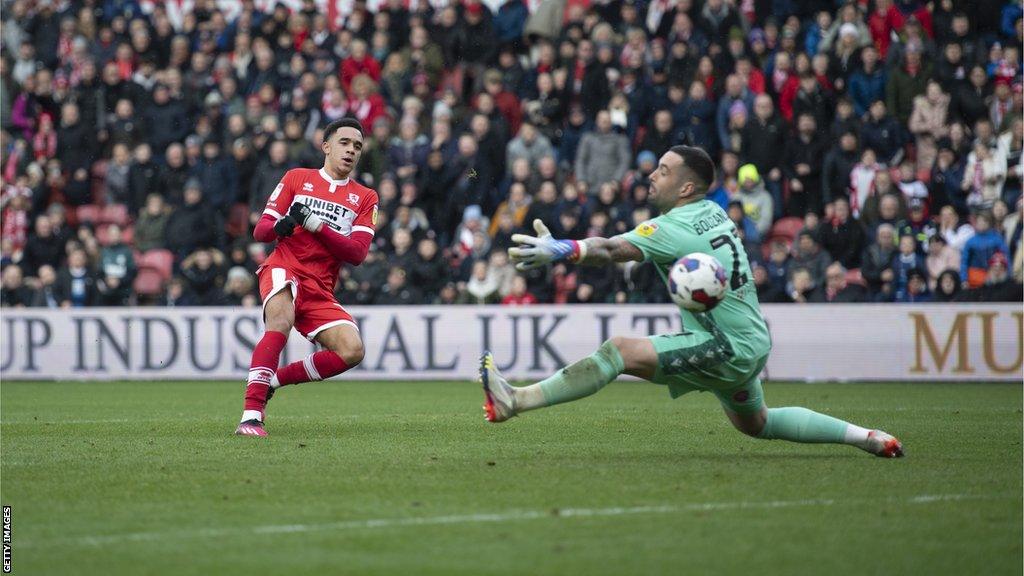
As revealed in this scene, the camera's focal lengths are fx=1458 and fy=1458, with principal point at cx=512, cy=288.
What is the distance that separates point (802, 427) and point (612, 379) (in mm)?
1354

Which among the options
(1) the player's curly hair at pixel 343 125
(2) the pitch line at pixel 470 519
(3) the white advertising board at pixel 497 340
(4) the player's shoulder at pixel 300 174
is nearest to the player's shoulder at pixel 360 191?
(4) the player's shoulder at pixel 300 174

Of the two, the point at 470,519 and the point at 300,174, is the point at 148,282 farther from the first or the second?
the point at 470,519

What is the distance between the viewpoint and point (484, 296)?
2044 cm

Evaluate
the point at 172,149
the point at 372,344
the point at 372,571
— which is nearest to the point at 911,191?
the point at 372,344

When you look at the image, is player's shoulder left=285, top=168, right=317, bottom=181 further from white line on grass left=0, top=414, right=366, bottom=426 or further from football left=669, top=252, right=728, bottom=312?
football left=669, top=252, right=728, bottom=312

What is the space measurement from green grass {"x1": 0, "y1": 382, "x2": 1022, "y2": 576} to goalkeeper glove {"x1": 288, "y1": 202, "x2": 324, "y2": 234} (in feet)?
4.89

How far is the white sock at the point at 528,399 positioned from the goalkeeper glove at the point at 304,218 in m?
2.54

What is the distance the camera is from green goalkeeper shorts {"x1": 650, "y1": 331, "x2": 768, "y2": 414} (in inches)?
327

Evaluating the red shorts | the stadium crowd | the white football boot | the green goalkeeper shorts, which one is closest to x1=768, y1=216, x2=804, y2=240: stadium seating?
the stadium crowd

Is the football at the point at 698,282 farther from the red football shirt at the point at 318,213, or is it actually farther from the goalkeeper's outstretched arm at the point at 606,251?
the red football shirt at the point at 318,213

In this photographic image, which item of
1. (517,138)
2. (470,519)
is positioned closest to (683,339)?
(470,519)

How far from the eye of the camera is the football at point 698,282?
26.6ft

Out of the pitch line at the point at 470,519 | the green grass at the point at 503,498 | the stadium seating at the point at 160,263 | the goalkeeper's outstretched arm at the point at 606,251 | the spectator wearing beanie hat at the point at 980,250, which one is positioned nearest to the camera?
the green grass at the point at 503,498

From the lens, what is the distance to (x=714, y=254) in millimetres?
8367
